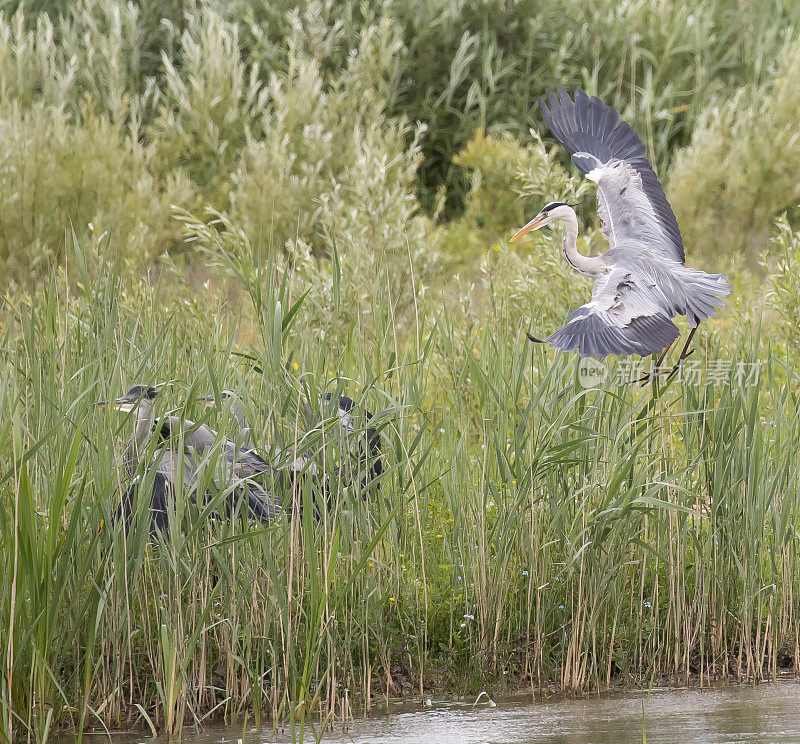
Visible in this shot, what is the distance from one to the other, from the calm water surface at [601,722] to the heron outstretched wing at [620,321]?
45.3 inches

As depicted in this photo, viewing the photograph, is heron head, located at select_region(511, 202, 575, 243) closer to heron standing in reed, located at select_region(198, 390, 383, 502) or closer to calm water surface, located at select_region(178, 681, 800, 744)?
heron standing in reed, located at select_region(198, 390, 383, 502)

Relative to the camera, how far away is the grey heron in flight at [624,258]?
114 inches

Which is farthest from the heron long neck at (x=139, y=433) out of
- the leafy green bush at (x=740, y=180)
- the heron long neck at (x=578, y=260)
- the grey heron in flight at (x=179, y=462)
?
the leafy green bush at (x=740, y=180)

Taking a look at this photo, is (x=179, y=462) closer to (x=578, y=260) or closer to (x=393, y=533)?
(x=393, y=533)

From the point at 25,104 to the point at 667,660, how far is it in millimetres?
7666

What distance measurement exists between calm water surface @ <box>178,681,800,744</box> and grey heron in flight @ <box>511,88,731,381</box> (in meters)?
1.05

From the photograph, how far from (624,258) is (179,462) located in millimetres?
1395

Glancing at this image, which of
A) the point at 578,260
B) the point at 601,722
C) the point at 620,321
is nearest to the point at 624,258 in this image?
the point at 578,260

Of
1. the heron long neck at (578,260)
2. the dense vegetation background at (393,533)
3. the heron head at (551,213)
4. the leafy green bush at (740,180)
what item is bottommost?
the dense vegetation background at (393,533)

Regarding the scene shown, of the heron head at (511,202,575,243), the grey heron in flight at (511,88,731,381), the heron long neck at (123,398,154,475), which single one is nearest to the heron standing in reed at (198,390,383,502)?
the heron long neck at (123,398,154,475)

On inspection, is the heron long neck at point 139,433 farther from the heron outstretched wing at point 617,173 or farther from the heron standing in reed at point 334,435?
the heron outstretched wing at point 617,173

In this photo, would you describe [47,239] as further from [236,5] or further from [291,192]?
[236,5]

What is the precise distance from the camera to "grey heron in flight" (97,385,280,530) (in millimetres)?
3152

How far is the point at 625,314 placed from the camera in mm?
2963
